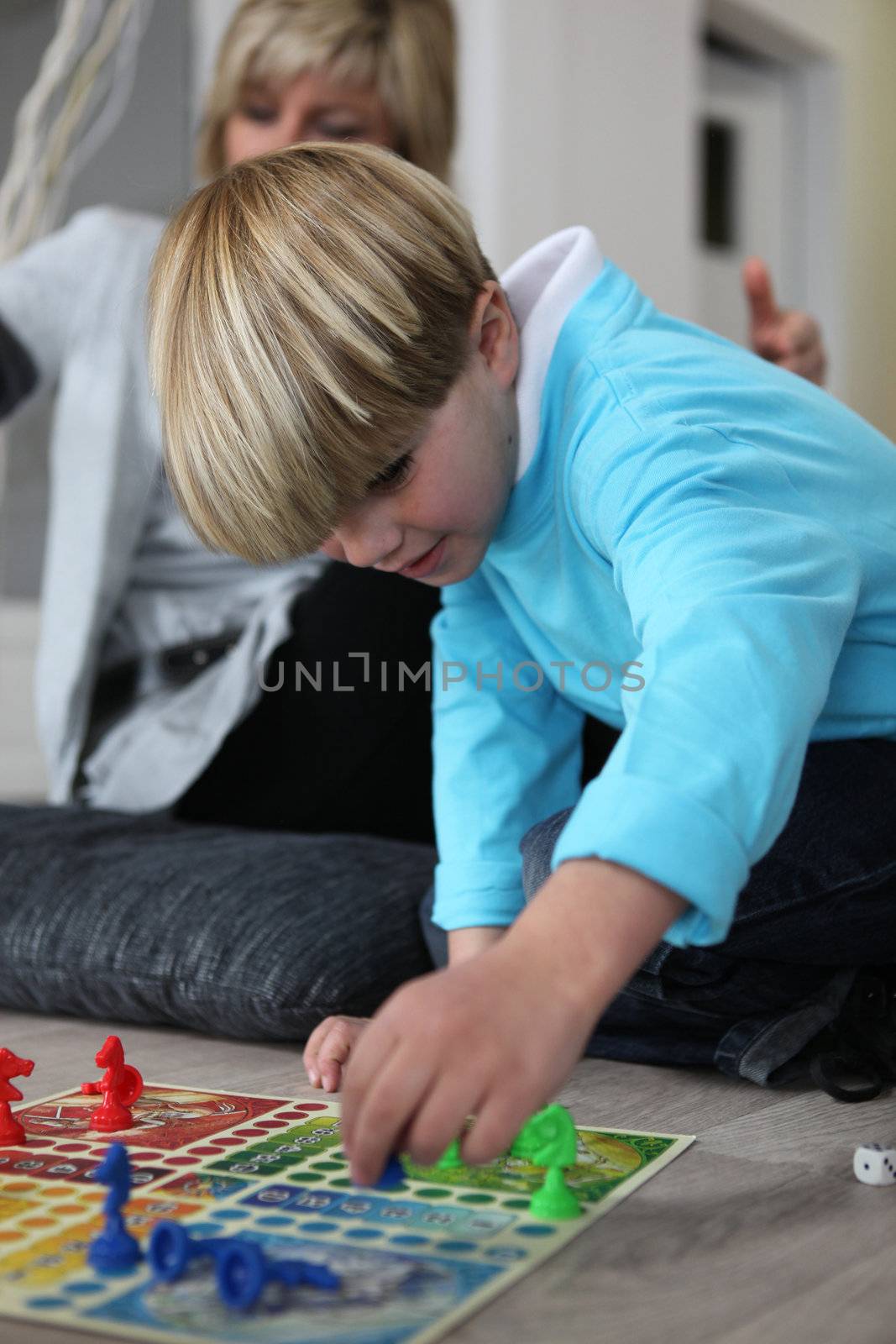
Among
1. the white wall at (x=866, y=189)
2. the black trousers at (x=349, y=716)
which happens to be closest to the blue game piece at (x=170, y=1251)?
the black trousers at (x=349, y=716)

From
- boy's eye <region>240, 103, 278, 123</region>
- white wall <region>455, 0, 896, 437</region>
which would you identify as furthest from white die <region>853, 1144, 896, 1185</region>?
white wall <region>455, 0, 896, 437</region>

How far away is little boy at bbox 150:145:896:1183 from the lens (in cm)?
51

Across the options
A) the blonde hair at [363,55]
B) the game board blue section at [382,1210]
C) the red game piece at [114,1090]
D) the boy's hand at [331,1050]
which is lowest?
the boy's hand at [331,1050]

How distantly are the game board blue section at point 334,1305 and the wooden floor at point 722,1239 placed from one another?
1 cm

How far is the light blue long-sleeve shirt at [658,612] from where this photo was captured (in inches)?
21.4

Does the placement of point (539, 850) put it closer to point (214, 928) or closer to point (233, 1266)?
point (214, 928)

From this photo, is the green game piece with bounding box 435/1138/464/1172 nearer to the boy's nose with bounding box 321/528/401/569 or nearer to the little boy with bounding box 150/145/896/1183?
the little boy with bounding box 150/145/896/1183

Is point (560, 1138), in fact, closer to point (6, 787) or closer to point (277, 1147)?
point (277, 1147)

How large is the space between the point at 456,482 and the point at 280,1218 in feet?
1.29

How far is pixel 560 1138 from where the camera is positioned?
2.15 ft

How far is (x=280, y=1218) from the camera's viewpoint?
0.59m

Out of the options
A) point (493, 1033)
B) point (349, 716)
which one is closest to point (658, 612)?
point (493, 1033)

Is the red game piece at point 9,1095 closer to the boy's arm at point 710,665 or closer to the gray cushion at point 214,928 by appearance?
the gray cushion at point 214,928

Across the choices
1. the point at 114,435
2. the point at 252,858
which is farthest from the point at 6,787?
the point at 252,858
